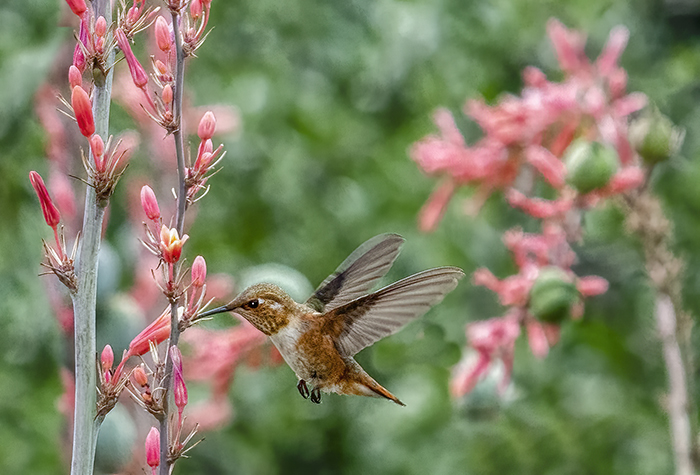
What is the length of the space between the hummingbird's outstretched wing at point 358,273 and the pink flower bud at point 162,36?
27.8 inches

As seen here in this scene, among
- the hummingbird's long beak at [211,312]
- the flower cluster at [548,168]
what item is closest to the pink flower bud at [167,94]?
the hummingbird's long beak at [211,312]

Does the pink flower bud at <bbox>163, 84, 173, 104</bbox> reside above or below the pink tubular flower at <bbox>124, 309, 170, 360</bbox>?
above

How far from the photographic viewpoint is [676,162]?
11.2 ft

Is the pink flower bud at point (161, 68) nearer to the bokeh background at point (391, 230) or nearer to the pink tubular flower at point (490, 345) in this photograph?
the pink tubular flower at point (490, 345)

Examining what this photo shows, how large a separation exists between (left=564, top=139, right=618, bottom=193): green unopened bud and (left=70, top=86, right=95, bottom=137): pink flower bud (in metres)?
1.67

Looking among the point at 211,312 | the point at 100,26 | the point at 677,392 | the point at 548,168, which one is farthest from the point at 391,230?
the point at 100,26

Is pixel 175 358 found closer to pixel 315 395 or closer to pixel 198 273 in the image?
pixel 198 273

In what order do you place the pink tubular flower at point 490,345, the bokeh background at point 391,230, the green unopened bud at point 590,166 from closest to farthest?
the green unopened bud at point 590,166, the pink tubular flower at point 490,345, the bokeh background at point 391,230

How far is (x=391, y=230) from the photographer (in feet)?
12.4

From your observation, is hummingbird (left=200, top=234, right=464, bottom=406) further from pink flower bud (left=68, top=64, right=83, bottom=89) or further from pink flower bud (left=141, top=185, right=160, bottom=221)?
pink flower bud (left=68, top=64, right=83, bottom=89)

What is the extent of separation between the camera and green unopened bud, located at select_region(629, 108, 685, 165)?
7.82 feet

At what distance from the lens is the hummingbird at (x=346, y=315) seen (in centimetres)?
151

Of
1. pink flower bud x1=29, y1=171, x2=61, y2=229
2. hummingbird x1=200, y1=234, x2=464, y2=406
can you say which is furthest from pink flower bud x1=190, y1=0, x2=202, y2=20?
hummingbird x1=200, y1=234, x2=464, y2=406

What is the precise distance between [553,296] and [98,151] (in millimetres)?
1637
